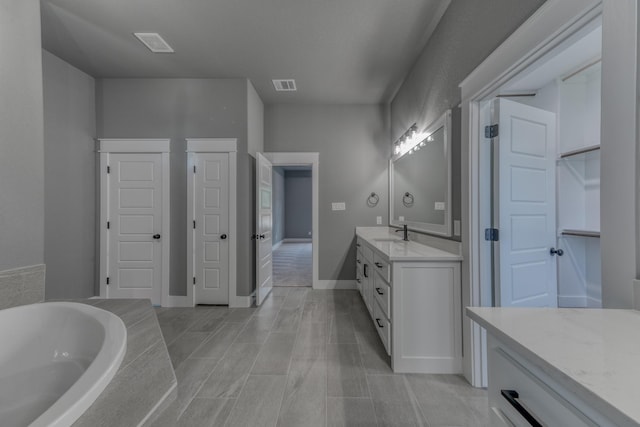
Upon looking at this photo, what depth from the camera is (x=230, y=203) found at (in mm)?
3299

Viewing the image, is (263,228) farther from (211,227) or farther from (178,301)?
(178,301)

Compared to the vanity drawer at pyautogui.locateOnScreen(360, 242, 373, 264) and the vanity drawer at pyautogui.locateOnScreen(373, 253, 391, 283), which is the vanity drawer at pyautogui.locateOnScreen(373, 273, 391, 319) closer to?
the vanity drawer at pyautogui.locateOnScreen(373, 253, 391, 283)

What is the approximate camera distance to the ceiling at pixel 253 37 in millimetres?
2148

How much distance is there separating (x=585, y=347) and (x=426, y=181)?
2255 millimetres

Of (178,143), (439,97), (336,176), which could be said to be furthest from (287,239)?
(439,97)

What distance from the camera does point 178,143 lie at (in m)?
3.32

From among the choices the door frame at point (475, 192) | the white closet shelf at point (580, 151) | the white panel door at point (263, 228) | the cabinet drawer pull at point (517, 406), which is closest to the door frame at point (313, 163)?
the white panel door at point (263, 228)

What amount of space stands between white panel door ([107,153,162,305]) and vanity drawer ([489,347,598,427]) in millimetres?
3539

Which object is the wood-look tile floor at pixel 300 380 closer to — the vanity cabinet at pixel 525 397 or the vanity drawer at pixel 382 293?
the vanity drawer at pixel 382 293

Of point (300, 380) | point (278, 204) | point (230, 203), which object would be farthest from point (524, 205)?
point (278, 204)

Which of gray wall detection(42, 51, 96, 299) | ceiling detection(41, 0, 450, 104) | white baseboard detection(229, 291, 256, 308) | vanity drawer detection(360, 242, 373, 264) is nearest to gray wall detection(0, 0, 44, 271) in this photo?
ceiling detection(41, 0, 450, 104)

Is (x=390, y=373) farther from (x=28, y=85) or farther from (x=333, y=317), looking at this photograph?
(x=28, y=85)

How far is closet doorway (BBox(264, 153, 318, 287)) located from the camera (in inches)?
159

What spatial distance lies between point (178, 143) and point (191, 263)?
150 cm
